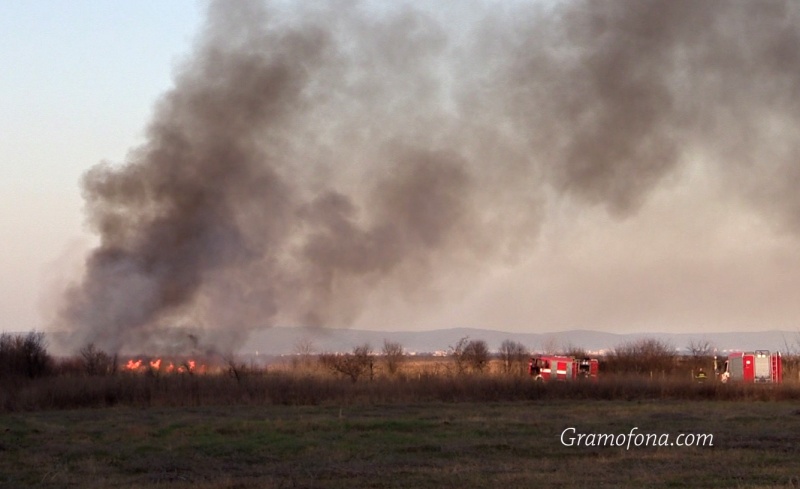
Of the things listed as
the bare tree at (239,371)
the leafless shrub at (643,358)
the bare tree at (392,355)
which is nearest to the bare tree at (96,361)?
the bare tree at (239,371)

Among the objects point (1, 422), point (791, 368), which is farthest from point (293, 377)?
point (791, 368)

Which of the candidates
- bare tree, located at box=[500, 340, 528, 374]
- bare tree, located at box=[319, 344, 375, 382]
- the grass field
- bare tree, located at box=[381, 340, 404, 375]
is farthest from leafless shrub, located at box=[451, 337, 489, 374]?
the grass field

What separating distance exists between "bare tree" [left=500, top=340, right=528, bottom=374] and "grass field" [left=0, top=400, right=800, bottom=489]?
Answer: 23701 millimetres

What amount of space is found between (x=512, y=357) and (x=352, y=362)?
18.1m

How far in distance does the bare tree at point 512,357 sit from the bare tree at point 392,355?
265 inches

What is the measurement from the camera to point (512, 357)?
62.6m

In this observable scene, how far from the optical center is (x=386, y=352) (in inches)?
2239

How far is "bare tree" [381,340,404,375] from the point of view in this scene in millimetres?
53406

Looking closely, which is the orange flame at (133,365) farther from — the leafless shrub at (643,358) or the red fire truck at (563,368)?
the leafless shrub at (643,358)

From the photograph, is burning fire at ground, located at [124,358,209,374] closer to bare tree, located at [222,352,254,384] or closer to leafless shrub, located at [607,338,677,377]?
bare tree, located at [222,352,254,384]

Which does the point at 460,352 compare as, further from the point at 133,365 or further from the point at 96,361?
the point at 96,361

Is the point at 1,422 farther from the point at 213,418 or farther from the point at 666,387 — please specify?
the point at 666,387

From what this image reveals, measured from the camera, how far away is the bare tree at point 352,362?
46469 mm

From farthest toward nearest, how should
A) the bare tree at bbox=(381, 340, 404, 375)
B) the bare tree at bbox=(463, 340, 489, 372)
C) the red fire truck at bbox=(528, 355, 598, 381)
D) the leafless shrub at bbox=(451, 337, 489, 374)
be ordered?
the bare tree at bbox=(463, 340, 489, 372)
the leafless shrub at bbox=(451, 337, 489, 374)
the bare tree at bbox=(381, 340, 404, 375)
the red fire truck at bbox=(528, 355, 598, 381)
